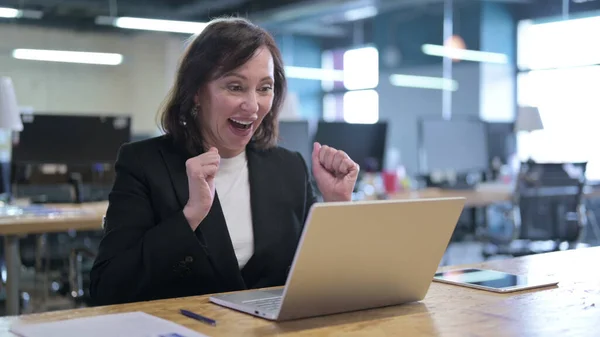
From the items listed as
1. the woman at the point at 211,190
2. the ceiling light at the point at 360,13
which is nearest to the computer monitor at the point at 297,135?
the woman at the point at 211,190

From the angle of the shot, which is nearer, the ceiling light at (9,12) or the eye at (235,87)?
the eye at (235,87)

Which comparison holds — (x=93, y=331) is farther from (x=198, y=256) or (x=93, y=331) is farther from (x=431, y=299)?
(x=431, y=299)

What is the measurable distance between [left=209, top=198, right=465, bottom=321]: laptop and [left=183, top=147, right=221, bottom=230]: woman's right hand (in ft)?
0.78

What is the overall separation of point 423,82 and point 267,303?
360 inches

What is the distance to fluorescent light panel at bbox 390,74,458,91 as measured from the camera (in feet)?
31.8

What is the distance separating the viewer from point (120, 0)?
863cm

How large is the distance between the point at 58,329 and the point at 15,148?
268 cm

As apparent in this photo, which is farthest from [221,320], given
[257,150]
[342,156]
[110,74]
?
[110,74]

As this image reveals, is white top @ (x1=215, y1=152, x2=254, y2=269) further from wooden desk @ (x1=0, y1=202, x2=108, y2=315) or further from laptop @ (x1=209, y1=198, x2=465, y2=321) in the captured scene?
wooden desk @ (x1=0, y1=202, x2=108, y2=315)

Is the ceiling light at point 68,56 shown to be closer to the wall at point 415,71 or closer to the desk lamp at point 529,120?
the wall at point 415,71

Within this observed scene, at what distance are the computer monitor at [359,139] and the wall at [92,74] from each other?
3513mm

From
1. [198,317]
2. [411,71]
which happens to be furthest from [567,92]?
[198,317]

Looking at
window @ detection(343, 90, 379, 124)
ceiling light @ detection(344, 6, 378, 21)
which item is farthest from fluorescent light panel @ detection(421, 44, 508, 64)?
window @ detection(343, 90, 379, 124)

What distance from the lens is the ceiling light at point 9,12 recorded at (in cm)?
761
